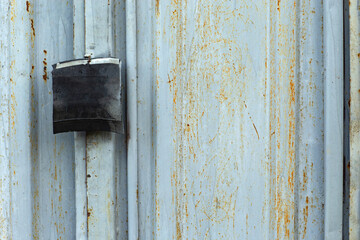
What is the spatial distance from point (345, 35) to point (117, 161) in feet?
2.85

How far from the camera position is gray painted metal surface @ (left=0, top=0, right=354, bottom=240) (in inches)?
40.9

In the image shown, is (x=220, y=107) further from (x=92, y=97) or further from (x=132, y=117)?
(x=92, y=97)

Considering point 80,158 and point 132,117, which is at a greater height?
point 132,117

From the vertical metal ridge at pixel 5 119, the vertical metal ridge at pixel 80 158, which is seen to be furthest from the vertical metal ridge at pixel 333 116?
the vertical metal ridge at pixel 5 119

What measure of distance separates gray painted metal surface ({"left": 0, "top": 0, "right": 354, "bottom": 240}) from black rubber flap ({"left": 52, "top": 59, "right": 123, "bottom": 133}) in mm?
94

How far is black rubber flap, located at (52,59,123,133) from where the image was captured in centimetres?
96

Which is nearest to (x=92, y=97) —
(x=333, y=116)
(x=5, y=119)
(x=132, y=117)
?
(x=132, y=117)

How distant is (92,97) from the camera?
37.8 inches

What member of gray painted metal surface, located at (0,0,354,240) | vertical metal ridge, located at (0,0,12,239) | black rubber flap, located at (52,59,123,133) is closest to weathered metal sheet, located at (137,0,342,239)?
gray painted metal surface, located at (0,0,354,240)

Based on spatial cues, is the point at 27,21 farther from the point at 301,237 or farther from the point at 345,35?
the point at 301,237

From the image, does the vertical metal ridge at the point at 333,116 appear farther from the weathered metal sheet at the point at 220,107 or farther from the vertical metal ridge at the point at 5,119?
the vertical metal ridge at the point at 5,119

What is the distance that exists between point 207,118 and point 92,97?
1.24 feet

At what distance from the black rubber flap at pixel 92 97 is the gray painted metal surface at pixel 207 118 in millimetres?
94

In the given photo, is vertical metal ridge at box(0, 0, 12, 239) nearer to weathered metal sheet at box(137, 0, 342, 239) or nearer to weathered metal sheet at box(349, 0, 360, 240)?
weathered metal sheet at box(137, 0, 342, 239)
